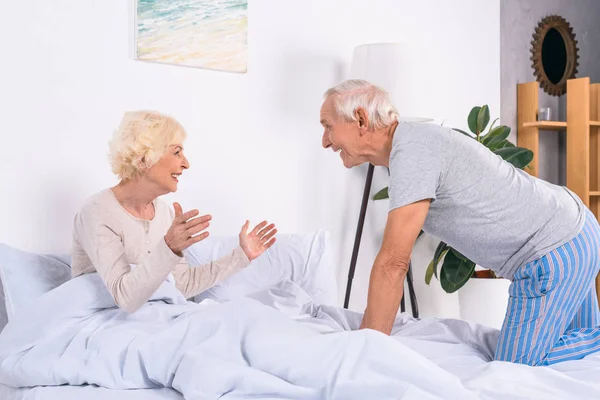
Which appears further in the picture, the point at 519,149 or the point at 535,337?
the point at 519,149

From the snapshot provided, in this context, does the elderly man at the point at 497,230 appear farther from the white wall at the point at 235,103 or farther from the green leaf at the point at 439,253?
the green leaf at the point at 439,253

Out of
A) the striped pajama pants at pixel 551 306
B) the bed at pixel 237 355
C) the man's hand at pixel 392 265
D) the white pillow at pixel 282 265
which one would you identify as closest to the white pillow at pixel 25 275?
the bed at pixel 237 355

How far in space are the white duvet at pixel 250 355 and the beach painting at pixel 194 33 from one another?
116 centimetres

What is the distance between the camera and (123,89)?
9.66 ft

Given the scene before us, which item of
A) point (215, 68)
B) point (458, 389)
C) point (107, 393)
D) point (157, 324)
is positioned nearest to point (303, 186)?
point (215, 68)

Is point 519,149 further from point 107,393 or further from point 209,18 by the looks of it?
point 107,393

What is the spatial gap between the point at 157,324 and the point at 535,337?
1056 mm

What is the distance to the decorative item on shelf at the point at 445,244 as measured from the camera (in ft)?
12.0

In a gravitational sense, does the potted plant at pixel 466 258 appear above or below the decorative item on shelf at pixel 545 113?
below

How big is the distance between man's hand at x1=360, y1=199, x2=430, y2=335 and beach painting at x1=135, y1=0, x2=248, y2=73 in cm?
148

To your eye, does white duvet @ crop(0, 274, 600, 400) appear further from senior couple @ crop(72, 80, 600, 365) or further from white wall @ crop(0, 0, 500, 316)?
white wall @ crop(0, 0, 500, 316)

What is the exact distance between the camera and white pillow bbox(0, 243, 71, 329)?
2338 mm

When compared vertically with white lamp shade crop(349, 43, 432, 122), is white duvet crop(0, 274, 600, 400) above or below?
below

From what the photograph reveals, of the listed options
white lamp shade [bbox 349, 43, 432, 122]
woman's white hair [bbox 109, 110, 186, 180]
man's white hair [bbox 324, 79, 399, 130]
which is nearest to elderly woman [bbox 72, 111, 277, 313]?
woman's white hair [bbox 109, 110, 186, 180]
